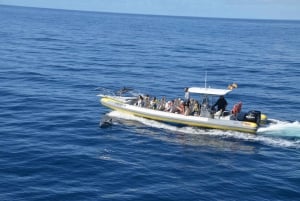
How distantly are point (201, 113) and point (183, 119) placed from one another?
1445mm

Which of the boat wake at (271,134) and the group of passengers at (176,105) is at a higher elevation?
the group of passengers at (176,105)

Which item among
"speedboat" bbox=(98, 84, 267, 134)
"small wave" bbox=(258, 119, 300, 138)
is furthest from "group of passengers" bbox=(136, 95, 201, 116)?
"small wave" bbox=(258, 119, 300, 138)

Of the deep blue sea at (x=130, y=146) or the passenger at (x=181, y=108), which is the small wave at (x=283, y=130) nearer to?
the deep blue sea at (x=130, y=146)

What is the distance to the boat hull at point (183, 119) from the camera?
3212cm

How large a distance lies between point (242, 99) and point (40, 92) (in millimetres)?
20240

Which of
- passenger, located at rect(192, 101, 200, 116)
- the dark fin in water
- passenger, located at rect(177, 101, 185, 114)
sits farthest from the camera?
passenger, located at rect(177, 101, 185, 114)

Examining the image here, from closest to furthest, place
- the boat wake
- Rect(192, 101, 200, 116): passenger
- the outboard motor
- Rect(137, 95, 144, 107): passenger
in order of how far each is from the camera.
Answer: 1. the boat wake
2. the outboard motor
3. Rect(192, 101, 200, 116): passenger
4. Rect(137, 95, 144, 107): passenger

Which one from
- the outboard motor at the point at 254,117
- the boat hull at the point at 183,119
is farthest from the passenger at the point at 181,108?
the outboard motor at the point at 254,117

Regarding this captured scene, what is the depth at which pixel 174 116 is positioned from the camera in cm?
3409

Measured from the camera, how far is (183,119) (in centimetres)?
3378

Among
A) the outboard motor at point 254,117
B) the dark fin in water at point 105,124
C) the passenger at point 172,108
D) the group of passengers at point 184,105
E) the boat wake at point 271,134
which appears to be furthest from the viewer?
the passenger at point 172,108

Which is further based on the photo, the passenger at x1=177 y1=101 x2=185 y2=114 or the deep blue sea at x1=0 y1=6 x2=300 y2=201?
the passenger at x1=177 y1=101 x2=185 y2=114

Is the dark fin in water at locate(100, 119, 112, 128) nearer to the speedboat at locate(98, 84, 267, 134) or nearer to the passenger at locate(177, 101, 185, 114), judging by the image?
the speedboat at locate(98, 84, 267, 134)

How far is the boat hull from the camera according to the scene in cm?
3212
